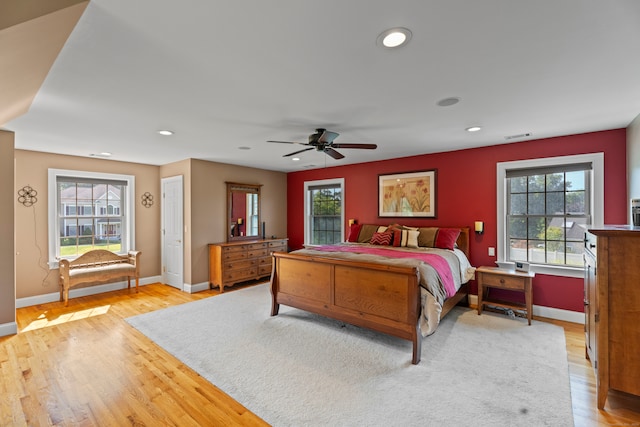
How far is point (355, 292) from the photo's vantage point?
10.6 ft

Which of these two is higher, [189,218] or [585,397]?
[189,218]

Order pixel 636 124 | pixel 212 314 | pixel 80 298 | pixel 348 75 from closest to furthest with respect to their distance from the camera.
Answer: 1. pixel 348 75
2. pixel 636 124
3. pixel 212 314
4. pixel 80 298

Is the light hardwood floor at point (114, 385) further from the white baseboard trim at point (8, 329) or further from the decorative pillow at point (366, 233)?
the decorative pillow at point (366, 233)

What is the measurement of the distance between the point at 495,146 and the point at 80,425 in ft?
18.1

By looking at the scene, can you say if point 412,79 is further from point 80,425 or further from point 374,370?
point 80,425

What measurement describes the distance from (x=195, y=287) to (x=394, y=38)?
516 cm

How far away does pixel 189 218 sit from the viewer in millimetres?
5328

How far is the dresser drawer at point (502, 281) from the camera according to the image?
146 inches

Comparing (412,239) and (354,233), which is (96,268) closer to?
(354,233)

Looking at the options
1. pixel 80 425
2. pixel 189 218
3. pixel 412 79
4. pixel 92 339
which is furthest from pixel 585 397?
pixel 189 218

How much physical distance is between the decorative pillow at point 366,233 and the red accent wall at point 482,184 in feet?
0.97

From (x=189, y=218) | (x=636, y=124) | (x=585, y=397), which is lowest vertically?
(x=585, y=397)

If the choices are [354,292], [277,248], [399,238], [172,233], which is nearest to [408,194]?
[399,238]

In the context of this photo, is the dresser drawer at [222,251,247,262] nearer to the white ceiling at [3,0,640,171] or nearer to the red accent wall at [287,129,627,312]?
the red accent wall at [287,129,627,312]
